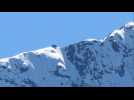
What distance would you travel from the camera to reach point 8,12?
287 cm

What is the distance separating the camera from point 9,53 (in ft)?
10.6

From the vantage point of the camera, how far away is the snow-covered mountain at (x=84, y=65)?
315 centimetres

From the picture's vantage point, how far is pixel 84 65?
84188 millimetres

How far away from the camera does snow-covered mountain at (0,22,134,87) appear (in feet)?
10.4
